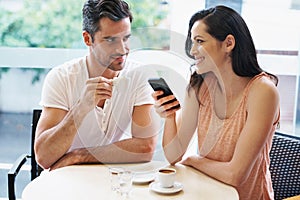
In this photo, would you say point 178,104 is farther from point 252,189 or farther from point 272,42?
point 272,42

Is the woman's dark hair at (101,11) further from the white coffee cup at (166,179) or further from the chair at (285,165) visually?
the chair at (285,165)

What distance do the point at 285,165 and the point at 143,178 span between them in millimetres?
794

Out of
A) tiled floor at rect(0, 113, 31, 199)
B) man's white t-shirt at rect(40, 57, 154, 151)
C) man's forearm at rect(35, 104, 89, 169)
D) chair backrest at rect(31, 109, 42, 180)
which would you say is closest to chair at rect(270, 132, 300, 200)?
man's white t-shirt at rect(40, 57, 154, 151)

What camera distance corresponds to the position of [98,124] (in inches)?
79.4

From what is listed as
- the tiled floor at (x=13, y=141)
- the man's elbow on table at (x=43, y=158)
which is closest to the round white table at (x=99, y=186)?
the man's elbow on table at (x=43, y=158)

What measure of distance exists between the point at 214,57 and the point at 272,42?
953mm

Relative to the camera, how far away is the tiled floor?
2861 mm

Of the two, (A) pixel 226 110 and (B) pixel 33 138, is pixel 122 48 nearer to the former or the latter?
(A) pixel 226 110

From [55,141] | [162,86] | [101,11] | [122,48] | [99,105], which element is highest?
[101,11]

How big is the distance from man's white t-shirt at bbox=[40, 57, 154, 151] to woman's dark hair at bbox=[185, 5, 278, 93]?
1.18ft

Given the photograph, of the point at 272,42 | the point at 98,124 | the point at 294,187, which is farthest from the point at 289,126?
the point at 98,124

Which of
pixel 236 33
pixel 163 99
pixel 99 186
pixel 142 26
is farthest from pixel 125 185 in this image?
pixel 142 26

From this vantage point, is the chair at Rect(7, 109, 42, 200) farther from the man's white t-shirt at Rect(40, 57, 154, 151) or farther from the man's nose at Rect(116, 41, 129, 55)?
the man's nose at Rect(116, 41, 129, 55)

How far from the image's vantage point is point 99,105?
2.00 m
